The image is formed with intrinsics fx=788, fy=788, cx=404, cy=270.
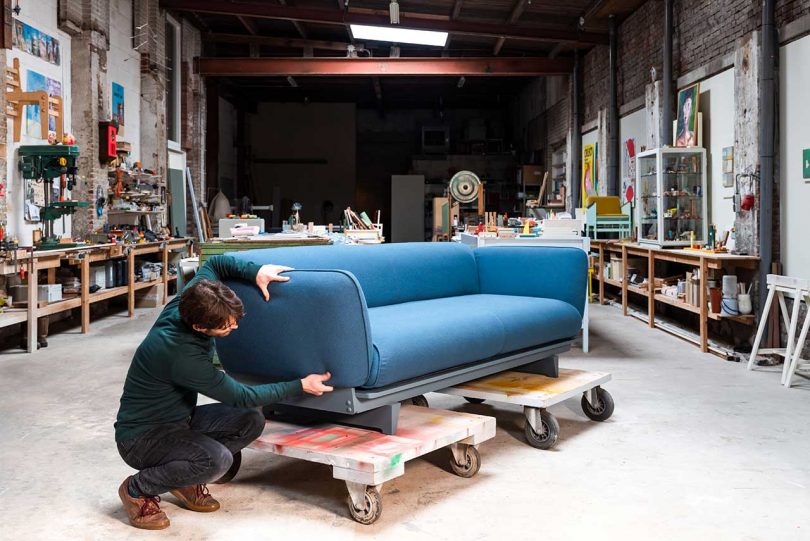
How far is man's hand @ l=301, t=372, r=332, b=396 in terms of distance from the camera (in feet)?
9.04

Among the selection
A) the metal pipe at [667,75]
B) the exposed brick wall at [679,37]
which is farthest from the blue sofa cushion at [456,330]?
the metal pipe at [667,75]

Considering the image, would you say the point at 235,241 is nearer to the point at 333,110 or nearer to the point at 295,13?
the point at 295,13

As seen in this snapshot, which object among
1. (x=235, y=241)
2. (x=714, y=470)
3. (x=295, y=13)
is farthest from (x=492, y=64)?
(x=714, y=470)

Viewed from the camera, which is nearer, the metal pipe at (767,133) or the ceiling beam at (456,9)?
the metal pipe at (767,133)

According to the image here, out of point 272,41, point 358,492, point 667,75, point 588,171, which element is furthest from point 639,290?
point 272,41

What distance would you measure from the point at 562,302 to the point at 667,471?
111 cm

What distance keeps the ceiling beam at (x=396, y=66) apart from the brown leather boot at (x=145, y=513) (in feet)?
34.6

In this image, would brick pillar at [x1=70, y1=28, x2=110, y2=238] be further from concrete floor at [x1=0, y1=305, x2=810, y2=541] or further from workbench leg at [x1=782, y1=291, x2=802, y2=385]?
workbench leg at [x1=782, y1=291, x2=802, y2=385]

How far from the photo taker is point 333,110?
2050 cm

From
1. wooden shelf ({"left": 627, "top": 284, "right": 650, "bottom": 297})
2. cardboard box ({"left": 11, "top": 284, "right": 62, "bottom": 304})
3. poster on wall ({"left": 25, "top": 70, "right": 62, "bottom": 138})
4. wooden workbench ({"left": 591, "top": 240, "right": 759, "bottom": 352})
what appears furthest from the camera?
wooden shelf ({"left": 627, "top": 284, "right": 650, "bottom": 297})

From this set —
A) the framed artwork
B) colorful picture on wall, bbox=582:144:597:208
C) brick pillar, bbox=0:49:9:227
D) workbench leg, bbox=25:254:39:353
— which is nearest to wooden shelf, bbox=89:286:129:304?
brick pillar, bbox=0:49:9:227

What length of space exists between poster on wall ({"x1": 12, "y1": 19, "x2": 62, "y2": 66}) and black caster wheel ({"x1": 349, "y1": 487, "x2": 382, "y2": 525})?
6.25 m

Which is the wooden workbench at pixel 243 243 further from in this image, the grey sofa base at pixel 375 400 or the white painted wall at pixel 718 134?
the white painted wall at pixel 718 134

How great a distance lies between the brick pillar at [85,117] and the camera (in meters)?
8.48
